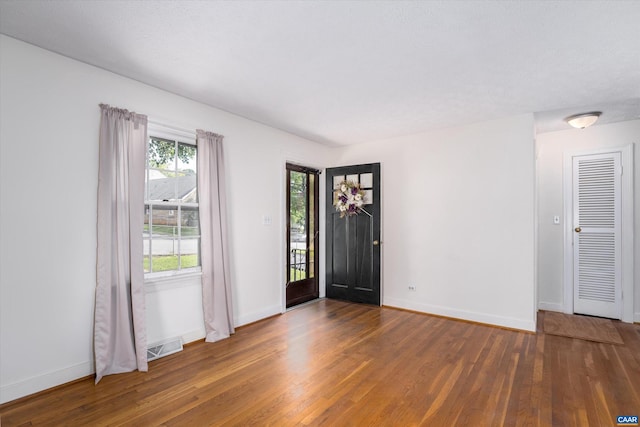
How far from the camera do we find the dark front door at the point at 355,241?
4996mm

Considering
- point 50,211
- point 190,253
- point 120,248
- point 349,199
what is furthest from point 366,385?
point 349,199

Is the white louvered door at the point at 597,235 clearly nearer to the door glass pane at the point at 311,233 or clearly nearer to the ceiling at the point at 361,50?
the ceiling at the point at 361,50

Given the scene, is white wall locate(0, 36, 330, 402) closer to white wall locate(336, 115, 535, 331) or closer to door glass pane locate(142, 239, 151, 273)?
door glass pane locate(142, 239, 151, 273)

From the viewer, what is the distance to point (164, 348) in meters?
3.18

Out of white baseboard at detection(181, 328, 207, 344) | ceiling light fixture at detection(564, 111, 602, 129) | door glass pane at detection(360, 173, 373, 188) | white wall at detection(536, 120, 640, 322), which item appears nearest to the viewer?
white baseboard at detection(181, 328, 207, 344)

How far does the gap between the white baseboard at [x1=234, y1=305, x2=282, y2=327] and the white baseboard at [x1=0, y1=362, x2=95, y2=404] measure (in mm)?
1562

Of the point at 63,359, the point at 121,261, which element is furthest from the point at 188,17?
the point at 63,359

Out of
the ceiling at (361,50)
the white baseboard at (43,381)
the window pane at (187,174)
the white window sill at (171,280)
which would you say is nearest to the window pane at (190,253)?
the white window sill at (171,280)

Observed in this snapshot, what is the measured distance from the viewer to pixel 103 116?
2785mm

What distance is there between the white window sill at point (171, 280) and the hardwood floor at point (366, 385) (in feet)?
2.16

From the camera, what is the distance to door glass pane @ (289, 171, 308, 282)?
503cm

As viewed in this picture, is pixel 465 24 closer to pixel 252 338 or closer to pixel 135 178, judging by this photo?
pixel 135 178

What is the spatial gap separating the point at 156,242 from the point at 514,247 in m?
4.15

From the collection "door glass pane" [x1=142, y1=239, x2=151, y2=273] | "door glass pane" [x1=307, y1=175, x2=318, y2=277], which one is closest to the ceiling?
"door glass pane" [x1=142, y1=239, x2=151, y2=273]
